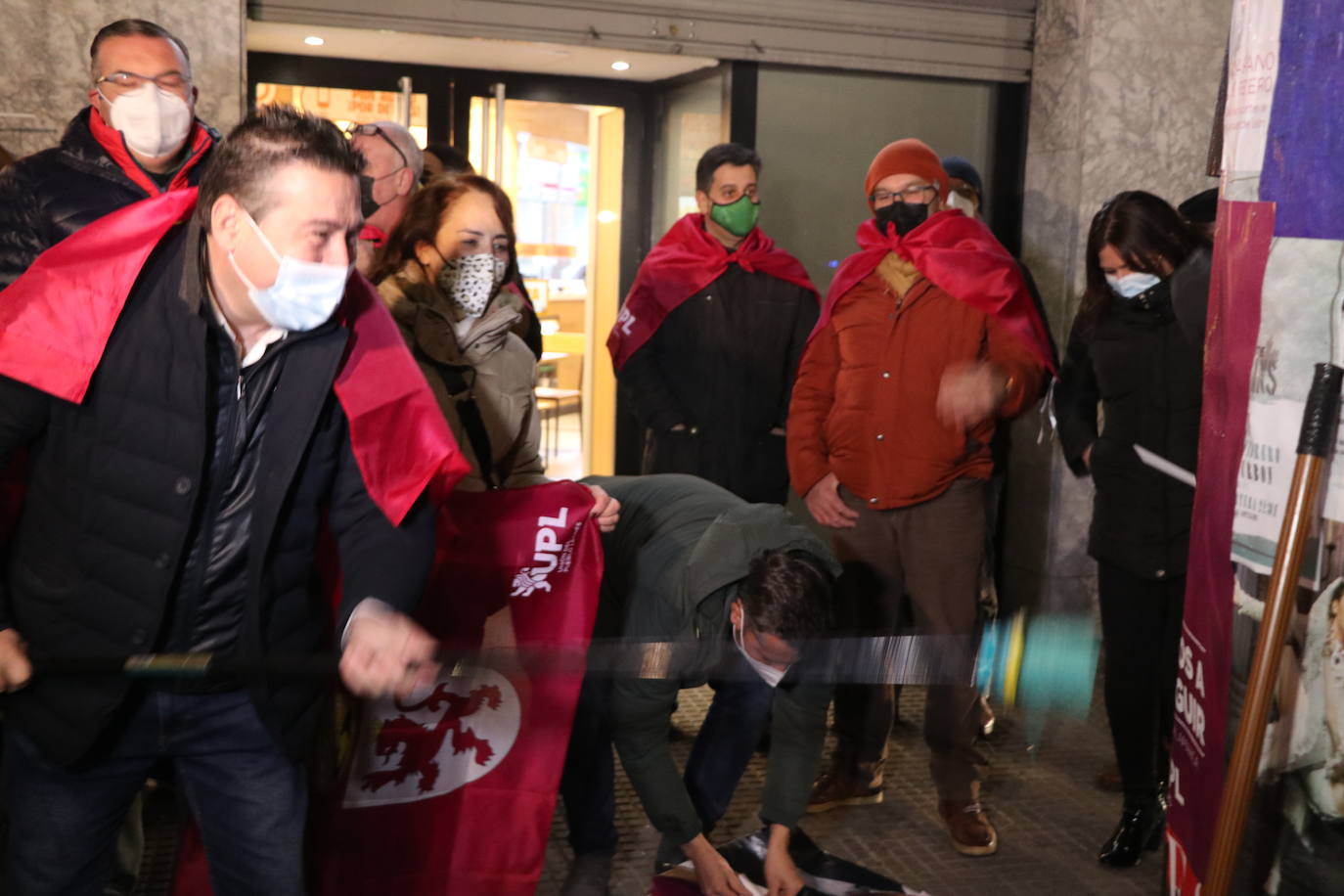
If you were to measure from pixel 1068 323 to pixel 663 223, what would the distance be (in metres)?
2.01

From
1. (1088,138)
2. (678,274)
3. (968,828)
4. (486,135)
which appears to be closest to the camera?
A: (968,828)

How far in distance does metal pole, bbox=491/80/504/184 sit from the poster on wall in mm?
4187

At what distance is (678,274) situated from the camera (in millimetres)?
5152

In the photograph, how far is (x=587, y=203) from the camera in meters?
7.29

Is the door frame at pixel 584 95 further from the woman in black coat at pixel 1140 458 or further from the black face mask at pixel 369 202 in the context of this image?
the woman in black coat at pixel 1140 458

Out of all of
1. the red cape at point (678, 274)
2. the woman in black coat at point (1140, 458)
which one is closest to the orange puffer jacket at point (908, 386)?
the woman in black coat at point (1140, 458)

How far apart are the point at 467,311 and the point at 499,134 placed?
10.9 ft

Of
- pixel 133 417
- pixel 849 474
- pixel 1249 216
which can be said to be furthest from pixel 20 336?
pixel 849 474

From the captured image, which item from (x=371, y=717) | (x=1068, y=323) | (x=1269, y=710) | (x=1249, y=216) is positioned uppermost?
(x=1249, y=216)

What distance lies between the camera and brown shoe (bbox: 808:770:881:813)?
4441 millimetres

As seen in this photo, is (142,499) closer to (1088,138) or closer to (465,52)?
(465,52)

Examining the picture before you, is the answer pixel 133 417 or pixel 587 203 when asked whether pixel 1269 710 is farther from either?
pixel 587 203

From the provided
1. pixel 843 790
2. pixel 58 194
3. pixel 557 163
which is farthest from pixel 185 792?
pixel 557 163

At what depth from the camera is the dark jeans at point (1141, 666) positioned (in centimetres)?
412
